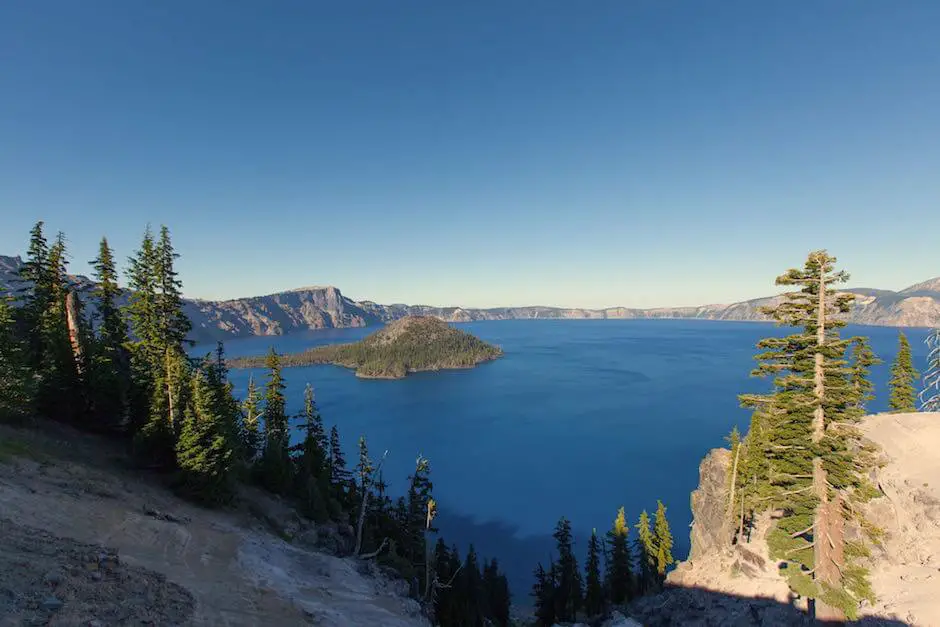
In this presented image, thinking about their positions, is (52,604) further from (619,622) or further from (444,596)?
(444,596)

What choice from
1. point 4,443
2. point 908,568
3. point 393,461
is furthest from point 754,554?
point 393,461

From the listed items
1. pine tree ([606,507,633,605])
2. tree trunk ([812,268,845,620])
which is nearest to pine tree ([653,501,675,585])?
pine tree ([606,507,633,605])

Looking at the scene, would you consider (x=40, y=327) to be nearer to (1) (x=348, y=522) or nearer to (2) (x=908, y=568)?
(1) (x=348, y=522)

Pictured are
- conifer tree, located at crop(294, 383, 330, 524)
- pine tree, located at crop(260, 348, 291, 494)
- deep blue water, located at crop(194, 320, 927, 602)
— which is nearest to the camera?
conifer tree, located at crop(294, 383, 330, 524)

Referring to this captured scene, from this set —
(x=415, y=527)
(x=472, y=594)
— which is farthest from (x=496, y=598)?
(x=415, y=527)

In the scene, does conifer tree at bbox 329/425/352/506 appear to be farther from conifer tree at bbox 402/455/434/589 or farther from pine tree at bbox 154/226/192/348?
pine tree at bbox 154/226/192/348

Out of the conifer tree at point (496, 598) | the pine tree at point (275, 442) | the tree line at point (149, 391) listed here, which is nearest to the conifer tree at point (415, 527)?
the tree line at point (149, 391)

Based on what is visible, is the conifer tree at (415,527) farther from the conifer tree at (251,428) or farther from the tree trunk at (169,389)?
the tree trunk at (169,389)

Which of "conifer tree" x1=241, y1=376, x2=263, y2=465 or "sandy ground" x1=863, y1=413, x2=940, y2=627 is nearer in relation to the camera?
"sandy ground" x1=863, y1=413, x2=940, y2=627
